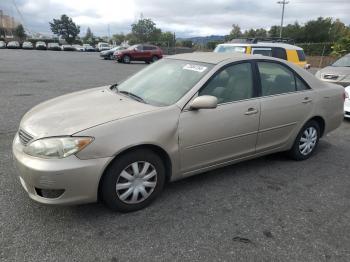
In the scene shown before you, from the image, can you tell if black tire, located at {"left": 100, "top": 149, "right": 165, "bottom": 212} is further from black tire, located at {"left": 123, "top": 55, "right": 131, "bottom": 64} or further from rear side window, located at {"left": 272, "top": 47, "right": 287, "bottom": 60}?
black tire, located at {"left": 123, "top": 55, "right": 131, "bottom": 64}

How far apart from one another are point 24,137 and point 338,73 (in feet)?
29.1

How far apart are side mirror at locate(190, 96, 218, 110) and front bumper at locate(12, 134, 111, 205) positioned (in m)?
1.06

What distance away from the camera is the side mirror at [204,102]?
10.9 ft

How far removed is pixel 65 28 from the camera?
104062 mm

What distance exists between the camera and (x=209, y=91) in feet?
11.8

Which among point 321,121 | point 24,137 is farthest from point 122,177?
point 321,121

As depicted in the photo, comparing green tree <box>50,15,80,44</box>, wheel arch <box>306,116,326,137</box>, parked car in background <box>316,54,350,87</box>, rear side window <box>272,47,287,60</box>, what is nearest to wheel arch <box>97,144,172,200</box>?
wheel arch <box>306,116,326,137</box>

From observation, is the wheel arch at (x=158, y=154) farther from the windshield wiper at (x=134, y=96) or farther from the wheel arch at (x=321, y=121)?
the wheel arch at (x=321, y=121)

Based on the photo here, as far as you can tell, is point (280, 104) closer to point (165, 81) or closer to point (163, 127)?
point (165, 81)

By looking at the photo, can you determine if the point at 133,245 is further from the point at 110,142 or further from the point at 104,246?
the point at 110,142

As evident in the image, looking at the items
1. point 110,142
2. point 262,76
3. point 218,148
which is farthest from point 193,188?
point 262,76

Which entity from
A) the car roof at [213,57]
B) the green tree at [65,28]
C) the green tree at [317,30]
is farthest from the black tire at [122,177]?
the green tree at [65,28]

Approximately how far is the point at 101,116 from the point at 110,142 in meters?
0.35

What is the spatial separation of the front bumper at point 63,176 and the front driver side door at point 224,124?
949 millimetres
